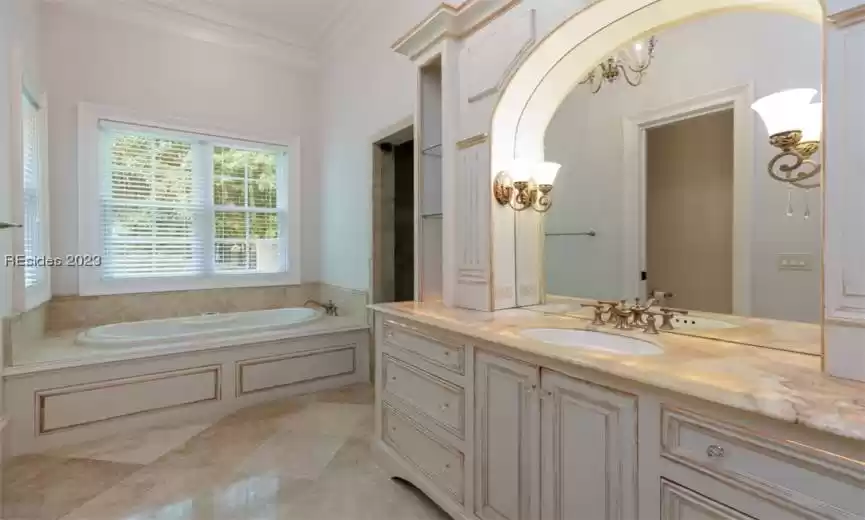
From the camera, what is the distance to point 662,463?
1.09m

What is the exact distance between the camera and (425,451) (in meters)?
1.98

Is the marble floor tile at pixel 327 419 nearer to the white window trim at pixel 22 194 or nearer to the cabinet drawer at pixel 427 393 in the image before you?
the cabinet drawer at pixel 427 393

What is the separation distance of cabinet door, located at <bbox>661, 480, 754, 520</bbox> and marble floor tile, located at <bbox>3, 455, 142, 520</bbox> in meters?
2.30

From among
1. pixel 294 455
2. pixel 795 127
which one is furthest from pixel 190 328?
pixel 795 127

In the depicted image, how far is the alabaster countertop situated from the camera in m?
0.86

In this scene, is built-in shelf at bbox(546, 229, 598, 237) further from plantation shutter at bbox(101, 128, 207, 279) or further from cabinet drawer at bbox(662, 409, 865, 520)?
plantation shutter at bbox(101, 128, 207, 279)

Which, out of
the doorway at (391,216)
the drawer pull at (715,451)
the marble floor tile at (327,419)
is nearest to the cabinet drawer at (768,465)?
the drawer pull at (715,451)

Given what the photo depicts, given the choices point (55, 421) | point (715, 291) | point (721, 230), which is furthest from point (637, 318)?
point (55, 421)

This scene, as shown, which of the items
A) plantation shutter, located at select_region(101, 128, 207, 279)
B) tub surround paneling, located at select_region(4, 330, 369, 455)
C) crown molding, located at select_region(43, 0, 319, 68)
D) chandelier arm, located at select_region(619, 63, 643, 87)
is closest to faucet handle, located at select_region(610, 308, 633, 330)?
chandelier arm, located at select_region(619, 63, 643, 87)

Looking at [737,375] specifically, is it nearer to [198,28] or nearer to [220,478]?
[220,478]

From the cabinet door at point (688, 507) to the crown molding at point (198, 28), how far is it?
450 cm

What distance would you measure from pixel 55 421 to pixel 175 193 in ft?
6.70

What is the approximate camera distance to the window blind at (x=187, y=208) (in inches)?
144

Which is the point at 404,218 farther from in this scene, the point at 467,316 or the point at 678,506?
the point at 678,506
